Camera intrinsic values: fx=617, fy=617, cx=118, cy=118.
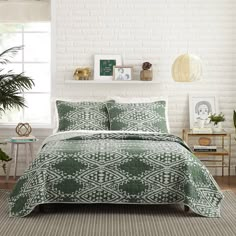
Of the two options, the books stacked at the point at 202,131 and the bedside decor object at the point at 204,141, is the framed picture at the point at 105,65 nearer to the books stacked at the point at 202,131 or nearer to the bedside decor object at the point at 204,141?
the books stacked at the point at 202,131

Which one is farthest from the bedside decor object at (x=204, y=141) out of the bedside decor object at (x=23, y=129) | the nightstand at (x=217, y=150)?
the bedside decor object at (x=23, y=129)

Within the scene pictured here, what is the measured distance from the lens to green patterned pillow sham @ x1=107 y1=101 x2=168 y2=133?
23.6 ft

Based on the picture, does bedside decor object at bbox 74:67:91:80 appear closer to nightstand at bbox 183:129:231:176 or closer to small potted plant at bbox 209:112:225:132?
nightstand at bbox 183:129:231:176

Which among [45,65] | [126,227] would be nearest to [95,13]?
[45,65]

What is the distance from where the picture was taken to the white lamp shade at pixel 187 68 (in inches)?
301

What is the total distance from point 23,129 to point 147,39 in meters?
1.99

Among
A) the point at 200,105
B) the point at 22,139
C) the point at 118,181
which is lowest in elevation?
the point at 118,181

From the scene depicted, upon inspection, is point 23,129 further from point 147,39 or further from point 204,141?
point 204,141

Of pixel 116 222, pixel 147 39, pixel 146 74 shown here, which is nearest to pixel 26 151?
pixel 146 74

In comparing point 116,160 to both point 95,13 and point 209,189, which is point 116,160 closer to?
point 209,189

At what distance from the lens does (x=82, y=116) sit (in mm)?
7305

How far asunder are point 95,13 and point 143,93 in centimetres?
122

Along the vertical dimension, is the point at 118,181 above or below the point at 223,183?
above

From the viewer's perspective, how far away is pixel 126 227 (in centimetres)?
519
